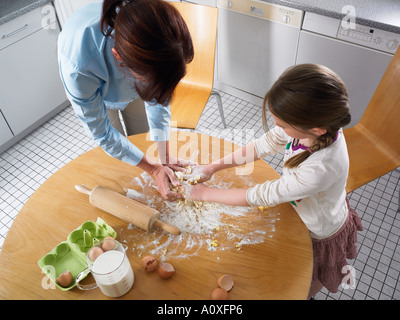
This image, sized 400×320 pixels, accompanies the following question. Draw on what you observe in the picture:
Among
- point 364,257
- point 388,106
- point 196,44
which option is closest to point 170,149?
point 196,44

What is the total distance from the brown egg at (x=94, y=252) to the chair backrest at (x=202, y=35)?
132cm

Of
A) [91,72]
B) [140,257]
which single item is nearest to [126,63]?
[91,72]

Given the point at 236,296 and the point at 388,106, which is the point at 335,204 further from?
the point at 388,106

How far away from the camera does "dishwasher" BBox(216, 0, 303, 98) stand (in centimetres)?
205

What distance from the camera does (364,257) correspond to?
1736 millimetres

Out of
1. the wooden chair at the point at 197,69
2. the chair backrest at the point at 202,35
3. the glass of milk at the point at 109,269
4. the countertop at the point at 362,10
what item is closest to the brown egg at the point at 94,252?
the glass of milk at the point at 109,269

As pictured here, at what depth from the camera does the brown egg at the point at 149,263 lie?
1.00 m

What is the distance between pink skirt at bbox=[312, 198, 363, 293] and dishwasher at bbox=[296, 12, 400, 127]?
0.98 meters

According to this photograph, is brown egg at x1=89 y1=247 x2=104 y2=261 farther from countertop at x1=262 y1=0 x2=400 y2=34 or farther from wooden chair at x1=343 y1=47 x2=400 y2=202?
countertop at x1=262 y1=0 x2=400 y2=34

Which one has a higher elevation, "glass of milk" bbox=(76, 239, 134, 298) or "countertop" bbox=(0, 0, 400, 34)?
"countertop" bbox=(0, 0, 400, 34)

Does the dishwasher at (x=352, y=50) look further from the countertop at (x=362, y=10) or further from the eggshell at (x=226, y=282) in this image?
the eggshell at (x=226, y=282)

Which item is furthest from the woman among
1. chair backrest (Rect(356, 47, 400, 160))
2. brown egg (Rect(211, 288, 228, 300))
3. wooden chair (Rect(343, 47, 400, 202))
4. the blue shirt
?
chair backrest (Rect(356, 47, 400, 160))

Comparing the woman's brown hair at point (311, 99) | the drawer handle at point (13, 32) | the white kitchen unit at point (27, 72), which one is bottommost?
the white kitchen unit at point (27, 72)

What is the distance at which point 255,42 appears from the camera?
2.24 meters
